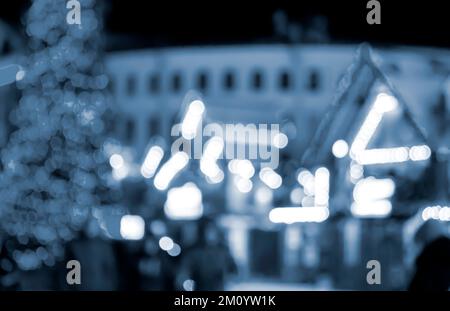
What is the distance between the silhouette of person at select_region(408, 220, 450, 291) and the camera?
338cm

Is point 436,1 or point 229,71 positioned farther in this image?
point 229,71

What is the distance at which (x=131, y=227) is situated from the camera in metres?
4.35

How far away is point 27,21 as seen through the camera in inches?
170

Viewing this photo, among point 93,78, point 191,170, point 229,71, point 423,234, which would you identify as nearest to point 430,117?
point 423,234

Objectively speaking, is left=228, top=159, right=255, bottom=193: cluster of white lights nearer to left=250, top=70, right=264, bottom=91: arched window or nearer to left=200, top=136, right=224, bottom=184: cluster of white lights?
left=200, top=136, right=224, bottom=184: cluster of white lights

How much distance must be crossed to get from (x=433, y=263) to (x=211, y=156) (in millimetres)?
1370

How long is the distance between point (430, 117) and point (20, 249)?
2.39 metres

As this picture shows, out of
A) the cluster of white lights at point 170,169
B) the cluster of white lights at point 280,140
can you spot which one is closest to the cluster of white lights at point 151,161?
the cluster of white lights at point 170,169

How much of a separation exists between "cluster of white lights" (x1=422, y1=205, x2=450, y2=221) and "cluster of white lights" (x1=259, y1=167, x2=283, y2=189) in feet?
3.30

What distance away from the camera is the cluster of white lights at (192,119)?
4090mm

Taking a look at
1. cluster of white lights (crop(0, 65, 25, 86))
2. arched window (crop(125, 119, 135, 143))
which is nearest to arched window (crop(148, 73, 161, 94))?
arched window (crop(125, 119, 135, 143))

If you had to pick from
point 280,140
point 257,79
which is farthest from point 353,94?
point 257,79

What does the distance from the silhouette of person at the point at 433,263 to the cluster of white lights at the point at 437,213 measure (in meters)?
0.17

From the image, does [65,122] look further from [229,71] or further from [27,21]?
[229,71]
